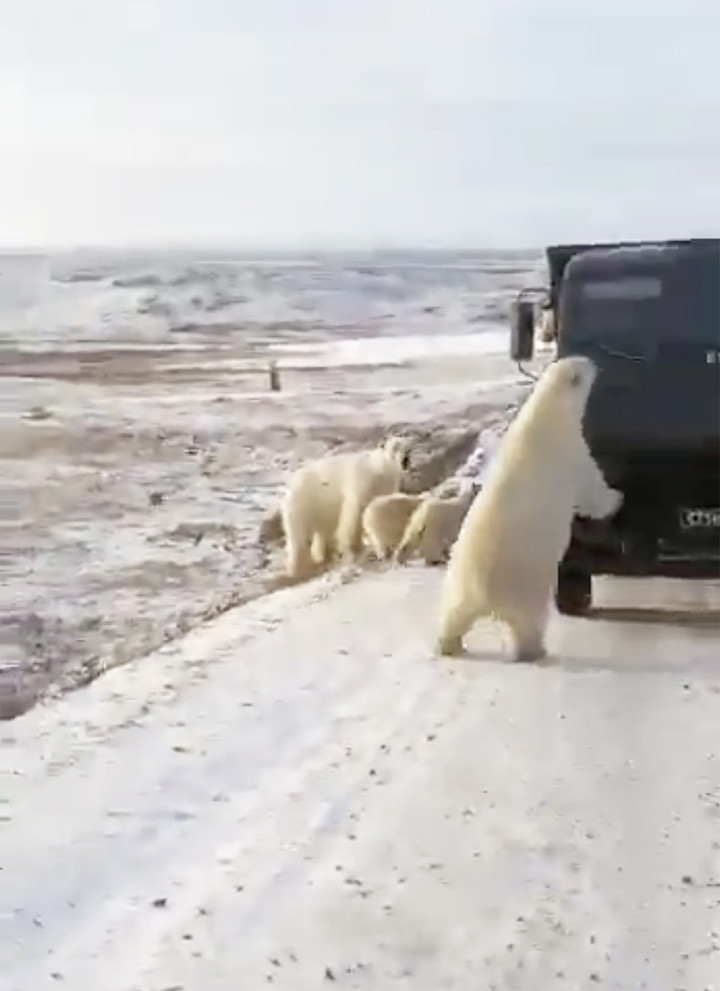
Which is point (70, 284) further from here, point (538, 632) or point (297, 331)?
point (538, 632)

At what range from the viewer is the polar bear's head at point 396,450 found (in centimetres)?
123

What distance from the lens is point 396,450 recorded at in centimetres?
124

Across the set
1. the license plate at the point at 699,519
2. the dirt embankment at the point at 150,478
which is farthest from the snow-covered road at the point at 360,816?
the license plate at the point at 699,519

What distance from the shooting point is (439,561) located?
4.23 feet

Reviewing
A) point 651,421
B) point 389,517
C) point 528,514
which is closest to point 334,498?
point 389,517

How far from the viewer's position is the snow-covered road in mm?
742

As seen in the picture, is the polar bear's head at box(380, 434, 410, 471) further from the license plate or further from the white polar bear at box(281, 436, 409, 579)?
the license plate

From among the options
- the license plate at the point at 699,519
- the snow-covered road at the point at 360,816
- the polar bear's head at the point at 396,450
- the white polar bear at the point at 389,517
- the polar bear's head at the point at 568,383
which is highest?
the polar bear's head at the point at 568,383

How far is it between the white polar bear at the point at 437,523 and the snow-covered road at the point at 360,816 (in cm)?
6

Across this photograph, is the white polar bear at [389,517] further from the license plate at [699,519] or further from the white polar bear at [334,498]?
the license plate at [699,519]

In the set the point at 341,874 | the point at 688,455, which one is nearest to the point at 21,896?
the point at 341,874

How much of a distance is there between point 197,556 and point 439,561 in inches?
10.0

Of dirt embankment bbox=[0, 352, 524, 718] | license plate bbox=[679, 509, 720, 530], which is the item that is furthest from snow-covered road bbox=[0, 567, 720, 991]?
license plate bbox=[679, 509, 720, 530]

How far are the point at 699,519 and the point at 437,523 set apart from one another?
236 mm
